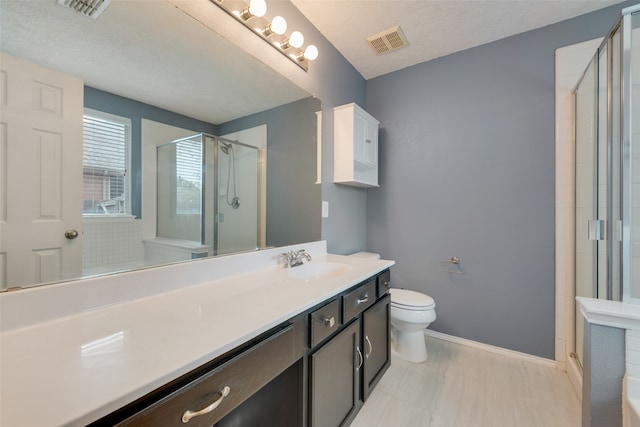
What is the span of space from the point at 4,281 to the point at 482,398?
222 centimetres

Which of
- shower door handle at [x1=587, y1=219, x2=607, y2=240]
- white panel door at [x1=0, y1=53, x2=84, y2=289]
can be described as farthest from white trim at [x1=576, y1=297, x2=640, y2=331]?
white panel door at [x1=0, y1=53, x2=84, y2=289]

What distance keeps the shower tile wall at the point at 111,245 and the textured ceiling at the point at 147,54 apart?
18.6 inches

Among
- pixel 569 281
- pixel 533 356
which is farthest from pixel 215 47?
pixel 533 356

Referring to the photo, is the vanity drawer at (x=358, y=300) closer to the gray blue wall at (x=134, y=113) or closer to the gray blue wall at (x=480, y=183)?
the gray blue wall at (x=134, y=113)

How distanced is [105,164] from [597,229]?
2.40 meters

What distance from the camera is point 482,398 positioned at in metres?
1.55

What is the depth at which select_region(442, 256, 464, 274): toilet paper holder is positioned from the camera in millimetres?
2184

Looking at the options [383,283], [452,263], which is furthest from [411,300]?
[452,263]

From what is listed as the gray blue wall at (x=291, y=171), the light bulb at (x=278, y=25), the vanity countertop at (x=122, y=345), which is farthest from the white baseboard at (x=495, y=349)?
the light bulb at (x=278, y=25)

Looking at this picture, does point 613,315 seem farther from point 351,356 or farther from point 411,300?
point 411,300

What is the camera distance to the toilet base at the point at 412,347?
1.94m

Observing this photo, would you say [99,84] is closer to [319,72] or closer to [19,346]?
[19,346]

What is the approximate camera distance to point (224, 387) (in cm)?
67

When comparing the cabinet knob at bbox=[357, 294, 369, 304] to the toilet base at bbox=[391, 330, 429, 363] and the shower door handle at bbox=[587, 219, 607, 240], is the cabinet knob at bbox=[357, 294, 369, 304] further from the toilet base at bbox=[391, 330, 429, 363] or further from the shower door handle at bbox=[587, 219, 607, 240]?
the shower door handle at bbox=[587, 219, 607, 240]
